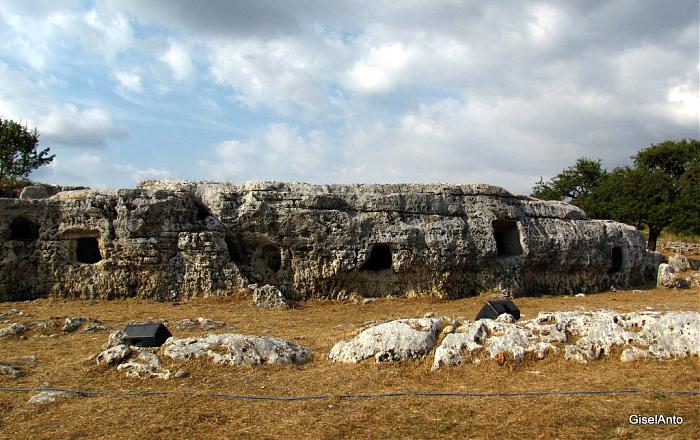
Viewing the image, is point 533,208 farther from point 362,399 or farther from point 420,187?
point 362,399

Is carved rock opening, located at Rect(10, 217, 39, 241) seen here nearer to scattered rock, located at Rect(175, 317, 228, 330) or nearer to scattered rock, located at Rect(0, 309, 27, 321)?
scattered rock, located at Rect(0, 309, 27, 321)

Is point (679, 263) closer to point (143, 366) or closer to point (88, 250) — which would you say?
point (143, 366)

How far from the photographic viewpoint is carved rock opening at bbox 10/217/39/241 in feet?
44.7

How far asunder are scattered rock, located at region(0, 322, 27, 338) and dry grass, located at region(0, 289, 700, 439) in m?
0.23

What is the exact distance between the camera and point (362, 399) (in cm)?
602

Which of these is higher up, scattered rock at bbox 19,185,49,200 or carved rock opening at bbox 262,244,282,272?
scattered rock at bbox 19,185,49,200

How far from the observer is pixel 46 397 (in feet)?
19.8

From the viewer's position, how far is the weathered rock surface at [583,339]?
23.4 feet

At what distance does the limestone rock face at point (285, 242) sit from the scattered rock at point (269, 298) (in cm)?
70

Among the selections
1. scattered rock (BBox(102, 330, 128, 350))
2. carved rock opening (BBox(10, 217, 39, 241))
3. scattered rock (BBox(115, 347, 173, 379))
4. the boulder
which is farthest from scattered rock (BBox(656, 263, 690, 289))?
carved rock opening (BBox(10, 217, 39, 241))

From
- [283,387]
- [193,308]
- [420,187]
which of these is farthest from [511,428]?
[420,187]

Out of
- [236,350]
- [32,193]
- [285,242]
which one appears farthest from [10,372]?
[32,193]

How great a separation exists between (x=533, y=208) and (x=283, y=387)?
13556 millimetres

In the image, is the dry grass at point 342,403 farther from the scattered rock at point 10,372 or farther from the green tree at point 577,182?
the green tree at point 577,182
